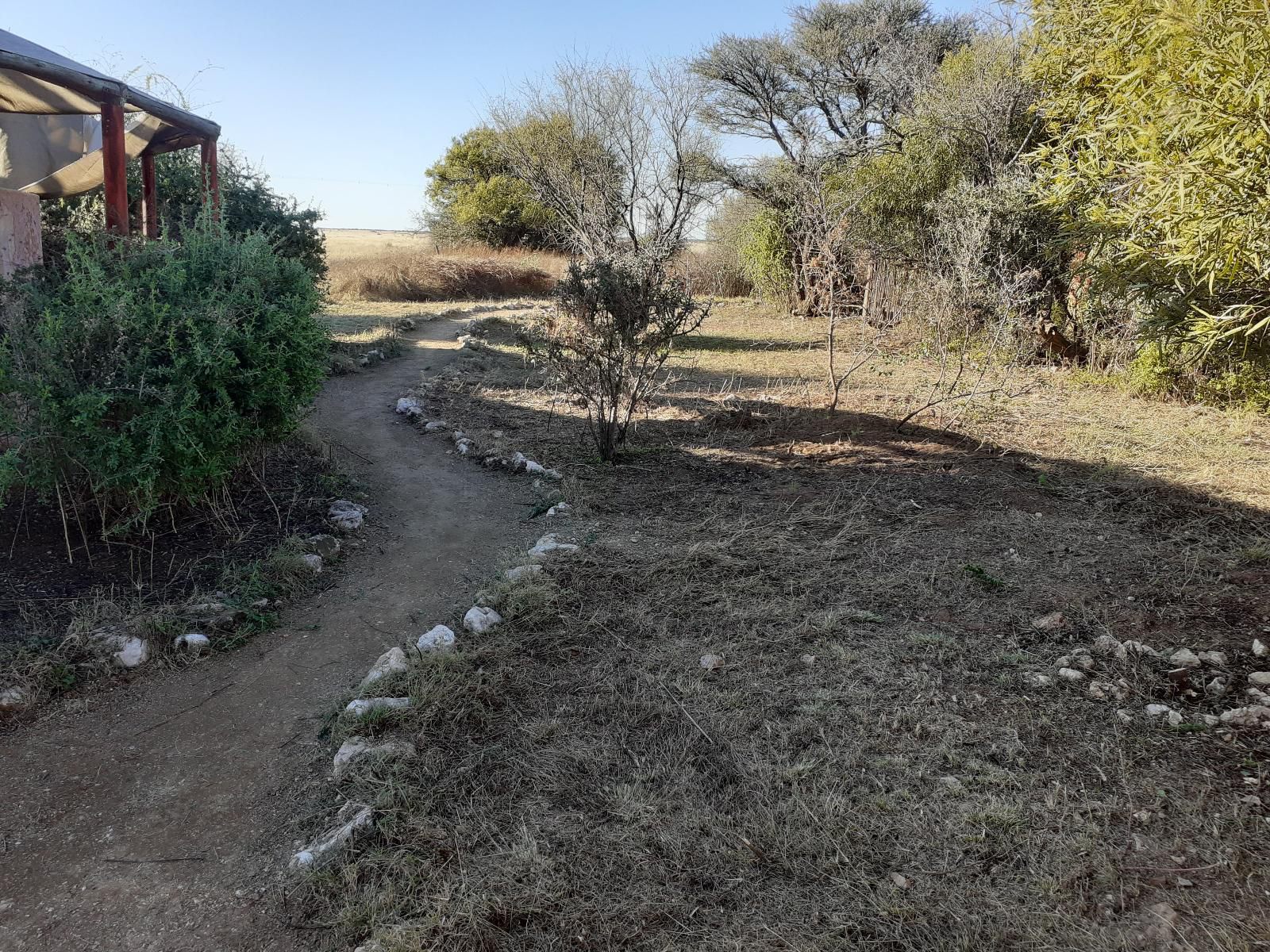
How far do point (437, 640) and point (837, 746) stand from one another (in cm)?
177

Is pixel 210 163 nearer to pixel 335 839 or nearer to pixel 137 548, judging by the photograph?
pixel 137 548

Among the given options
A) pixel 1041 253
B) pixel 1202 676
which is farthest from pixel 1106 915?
pixel 1041 253

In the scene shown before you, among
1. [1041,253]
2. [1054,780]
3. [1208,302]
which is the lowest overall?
[1054,780]

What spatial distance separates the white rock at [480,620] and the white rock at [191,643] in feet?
3.85

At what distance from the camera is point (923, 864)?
226 cm

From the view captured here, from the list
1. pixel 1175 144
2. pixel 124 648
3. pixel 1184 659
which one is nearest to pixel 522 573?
pixel 124 648

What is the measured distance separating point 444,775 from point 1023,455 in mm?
5823

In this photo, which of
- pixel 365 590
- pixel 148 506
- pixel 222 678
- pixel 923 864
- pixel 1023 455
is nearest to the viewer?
pixel 923 864

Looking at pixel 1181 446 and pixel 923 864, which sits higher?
pixel 1181 446

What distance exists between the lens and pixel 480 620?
3.76m

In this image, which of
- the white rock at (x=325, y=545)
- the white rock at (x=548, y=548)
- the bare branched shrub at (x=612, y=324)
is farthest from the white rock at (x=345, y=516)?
the bare branched shrub at (x=612, y=324)

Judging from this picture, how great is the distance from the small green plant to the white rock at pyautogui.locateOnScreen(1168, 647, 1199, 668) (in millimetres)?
903

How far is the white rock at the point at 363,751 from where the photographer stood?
9.01 feet

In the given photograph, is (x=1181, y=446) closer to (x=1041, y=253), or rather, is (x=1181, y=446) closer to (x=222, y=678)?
(x=1041, y=253)
